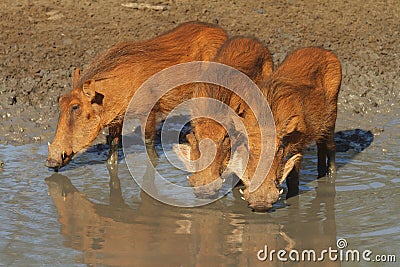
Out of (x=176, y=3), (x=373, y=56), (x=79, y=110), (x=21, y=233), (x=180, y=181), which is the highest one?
(x=176, y=3)

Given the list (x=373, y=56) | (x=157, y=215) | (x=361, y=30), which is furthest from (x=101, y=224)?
(x=361, y=30)

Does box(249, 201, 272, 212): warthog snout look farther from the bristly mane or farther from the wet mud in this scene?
the bristly mane

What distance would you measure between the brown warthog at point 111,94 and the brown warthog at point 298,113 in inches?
43.8

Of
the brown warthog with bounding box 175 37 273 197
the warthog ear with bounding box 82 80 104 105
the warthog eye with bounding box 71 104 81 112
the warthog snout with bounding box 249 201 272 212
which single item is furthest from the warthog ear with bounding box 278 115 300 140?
the warthog eye with bounding box 71 104 81 112

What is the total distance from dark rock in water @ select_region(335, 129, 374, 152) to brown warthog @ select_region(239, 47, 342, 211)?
2.21 ft

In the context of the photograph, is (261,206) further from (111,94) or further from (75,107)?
(75,107)

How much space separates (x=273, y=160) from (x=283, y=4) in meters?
6.71

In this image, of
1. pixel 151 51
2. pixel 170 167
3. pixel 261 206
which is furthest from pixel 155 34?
pixel 261 206

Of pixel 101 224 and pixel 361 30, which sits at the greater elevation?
pixel 361 30

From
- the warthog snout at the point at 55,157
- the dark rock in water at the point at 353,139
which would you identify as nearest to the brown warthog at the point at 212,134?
the warthog snout at the point at 55,157

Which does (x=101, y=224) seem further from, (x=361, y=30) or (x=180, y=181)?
(x=361, y=30)

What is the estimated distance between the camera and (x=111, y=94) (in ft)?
23.4

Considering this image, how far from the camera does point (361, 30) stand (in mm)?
11438

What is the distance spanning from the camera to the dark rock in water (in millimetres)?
7973
